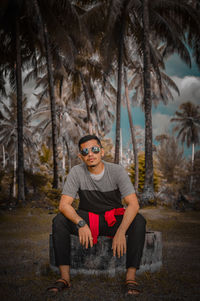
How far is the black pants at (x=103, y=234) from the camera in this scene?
8.70 ft

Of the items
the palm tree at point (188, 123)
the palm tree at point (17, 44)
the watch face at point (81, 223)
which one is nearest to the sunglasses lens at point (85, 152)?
the watch face at point (81, 223)

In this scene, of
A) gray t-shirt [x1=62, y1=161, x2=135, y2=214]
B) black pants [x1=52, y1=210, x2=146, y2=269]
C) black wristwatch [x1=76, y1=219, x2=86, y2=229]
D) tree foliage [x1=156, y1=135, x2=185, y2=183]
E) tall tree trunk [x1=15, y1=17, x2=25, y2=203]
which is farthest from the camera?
tree foliage [x1=156, y1=135, x2=185, y2=183]

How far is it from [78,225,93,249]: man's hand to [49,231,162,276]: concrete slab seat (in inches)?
9.8

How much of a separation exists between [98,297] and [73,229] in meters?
0.74

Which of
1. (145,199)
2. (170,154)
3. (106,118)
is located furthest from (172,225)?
(170,154)

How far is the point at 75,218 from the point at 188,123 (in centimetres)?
3364

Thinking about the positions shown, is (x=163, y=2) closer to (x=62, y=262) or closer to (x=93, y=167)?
(x=93, y=167)

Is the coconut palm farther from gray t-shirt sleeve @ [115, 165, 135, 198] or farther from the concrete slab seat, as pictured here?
gray t-shirt sleeve @ [115, 165, 135, 198]

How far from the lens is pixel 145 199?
1085 centimetres

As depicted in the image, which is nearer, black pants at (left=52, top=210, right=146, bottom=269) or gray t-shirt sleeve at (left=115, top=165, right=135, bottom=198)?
black pants at (left=52, top=210, right=146, bottom=269)

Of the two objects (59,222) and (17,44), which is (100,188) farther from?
(17,44)

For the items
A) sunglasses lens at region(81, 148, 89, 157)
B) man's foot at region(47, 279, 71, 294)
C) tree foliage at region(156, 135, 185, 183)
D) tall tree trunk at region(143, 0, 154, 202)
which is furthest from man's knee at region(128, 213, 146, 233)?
tree foliage at region(156, 135, 185, 183)

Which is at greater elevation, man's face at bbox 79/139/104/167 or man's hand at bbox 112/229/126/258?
man's face at bbox 79/139/104/167

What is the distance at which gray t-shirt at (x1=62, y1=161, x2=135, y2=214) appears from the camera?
3.04m
